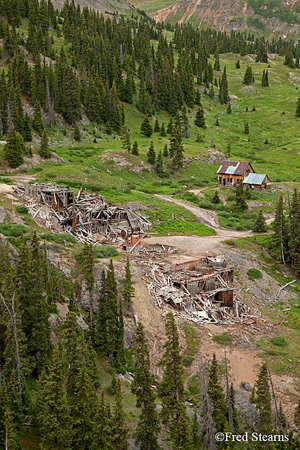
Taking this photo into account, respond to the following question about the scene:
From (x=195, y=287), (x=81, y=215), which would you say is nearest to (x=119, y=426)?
(x=195, y=287)

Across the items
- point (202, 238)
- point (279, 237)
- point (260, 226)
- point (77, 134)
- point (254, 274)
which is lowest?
point (260, 226)

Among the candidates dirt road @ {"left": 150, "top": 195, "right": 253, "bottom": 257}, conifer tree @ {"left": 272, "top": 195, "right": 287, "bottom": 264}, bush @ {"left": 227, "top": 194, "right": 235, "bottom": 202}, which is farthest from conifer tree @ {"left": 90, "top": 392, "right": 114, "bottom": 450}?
bush @ {"left": 227, "top": 194, "right": 235, "bottom": 202}

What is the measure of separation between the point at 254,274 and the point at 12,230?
3126 cm

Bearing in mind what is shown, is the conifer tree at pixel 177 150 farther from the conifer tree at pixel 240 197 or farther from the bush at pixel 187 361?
the bush at pixel 187 361

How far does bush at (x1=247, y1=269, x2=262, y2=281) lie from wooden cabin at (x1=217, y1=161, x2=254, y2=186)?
127ft

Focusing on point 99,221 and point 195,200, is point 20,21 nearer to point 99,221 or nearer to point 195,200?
point 195,200

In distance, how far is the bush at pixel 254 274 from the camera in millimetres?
57438

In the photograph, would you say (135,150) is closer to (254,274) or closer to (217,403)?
(254,274)

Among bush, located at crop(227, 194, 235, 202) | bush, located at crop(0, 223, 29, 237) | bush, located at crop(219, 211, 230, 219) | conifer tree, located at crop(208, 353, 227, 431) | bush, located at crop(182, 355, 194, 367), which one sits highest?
bush, located at crop(0, 223, 29, 237)

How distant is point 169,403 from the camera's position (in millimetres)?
30469

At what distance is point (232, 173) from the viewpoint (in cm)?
9388

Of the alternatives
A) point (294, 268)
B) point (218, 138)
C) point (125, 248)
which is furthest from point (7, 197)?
point (218, 138)

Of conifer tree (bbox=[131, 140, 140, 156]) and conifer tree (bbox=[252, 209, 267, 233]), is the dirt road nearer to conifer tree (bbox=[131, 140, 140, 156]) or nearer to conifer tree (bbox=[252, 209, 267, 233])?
conifer tree (bbox=[252, 209, 267, 233])

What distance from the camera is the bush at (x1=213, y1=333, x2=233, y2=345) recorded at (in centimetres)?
4434
